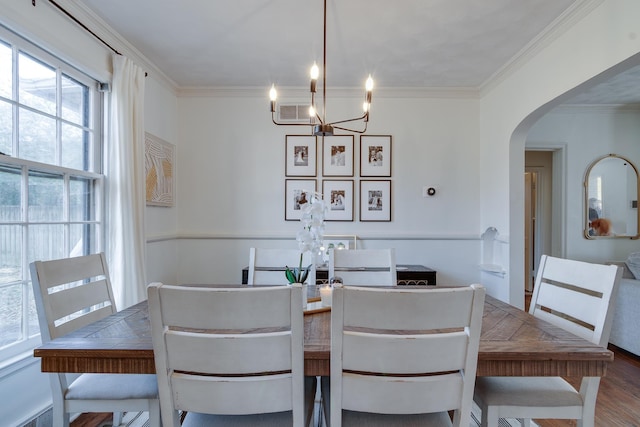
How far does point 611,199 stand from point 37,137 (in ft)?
18.1

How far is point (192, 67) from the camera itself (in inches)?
118

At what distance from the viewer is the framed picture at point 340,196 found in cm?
351

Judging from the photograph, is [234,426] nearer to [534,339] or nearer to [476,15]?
[534,339]

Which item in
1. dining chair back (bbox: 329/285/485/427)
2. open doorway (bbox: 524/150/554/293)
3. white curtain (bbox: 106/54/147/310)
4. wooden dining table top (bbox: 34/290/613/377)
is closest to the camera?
dining chair back (bbox: 329/285/485/427)

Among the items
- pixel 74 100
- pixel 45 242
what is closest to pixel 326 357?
pixel 45 242

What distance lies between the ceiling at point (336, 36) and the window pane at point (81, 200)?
3.75 feet

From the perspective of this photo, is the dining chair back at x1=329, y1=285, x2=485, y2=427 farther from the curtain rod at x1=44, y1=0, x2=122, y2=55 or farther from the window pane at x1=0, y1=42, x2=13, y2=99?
the curtain rod at x1=44, y1=0, x2=122, y2=55

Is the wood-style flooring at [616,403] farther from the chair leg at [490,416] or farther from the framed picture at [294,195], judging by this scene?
the framed picture at [294,195]

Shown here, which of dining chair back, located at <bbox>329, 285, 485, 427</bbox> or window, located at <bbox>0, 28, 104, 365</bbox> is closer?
dining chair back, located at <bbox>329, 285, 485, 427</bbox>

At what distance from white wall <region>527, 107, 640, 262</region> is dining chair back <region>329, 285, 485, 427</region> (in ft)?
13.0

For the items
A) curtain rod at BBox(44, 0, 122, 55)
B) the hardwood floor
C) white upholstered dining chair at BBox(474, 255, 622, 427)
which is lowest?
the hardwood floor

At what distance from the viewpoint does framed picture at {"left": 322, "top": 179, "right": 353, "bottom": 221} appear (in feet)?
11.5

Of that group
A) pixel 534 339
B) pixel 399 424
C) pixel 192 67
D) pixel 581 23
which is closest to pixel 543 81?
pixel 581 23

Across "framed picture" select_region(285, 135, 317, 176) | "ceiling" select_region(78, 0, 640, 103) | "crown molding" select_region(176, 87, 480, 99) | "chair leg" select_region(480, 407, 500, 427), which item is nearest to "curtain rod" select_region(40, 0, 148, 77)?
"ceiling" select_region(78, 0, 640, 103)
